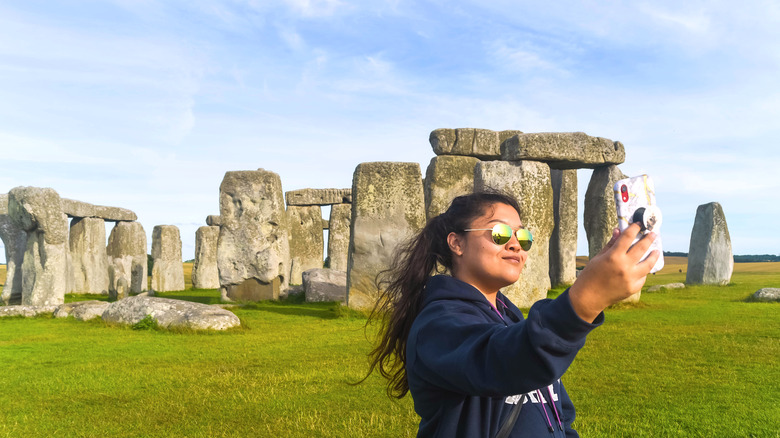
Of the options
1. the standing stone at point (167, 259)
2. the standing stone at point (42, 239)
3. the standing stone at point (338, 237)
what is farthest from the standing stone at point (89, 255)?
the standing stone at point (338, 237)

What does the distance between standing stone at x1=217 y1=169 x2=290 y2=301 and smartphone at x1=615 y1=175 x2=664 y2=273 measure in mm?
12869

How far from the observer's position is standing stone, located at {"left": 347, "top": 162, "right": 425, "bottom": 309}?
10828 millimetres

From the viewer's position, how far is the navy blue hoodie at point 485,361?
127 cm

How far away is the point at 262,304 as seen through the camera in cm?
1311

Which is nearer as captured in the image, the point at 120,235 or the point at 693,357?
the point at 693,357

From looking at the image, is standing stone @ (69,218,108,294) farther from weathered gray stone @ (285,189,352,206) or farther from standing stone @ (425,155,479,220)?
standing stone @ (425,155,479,220)

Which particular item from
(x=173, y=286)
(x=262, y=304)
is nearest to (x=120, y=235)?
(x=173, y=286)

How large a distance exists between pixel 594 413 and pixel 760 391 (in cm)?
158

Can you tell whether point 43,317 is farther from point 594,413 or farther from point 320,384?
point 594,413

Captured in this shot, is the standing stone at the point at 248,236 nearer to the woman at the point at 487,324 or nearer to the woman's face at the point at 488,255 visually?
the woman at the point at 487,324

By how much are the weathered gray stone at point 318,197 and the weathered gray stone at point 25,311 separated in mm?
11606

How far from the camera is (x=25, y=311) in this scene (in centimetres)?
1118

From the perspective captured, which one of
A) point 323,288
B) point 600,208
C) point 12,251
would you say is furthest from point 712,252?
point 12,251

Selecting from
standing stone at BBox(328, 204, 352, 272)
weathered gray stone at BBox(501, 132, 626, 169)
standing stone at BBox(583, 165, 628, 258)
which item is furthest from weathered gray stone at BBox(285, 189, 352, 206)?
weathered gray stone at BBox(501, 132, 626, 169)
